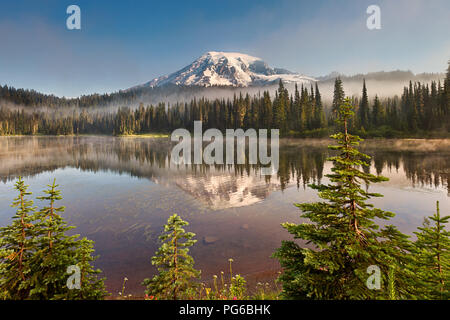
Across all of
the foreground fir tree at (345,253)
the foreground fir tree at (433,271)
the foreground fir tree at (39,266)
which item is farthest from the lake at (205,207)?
the foreground fir tree at (433,271)

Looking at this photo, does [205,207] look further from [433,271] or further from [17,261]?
[433,271]

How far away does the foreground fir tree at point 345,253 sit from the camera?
169 inches

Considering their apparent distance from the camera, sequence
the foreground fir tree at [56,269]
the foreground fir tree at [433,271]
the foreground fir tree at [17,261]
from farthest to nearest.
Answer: the foreground fir tree at [56,269] → the foreground fir tree at [17,261] → the foreground fir tree at [433,271]

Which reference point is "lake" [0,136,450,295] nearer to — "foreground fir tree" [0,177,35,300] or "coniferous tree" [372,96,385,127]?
"foreground fir tree" [0,177,35,300]

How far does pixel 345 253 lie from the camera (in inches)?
189

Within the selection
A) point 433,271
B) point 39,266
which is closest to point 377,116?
point 433,271

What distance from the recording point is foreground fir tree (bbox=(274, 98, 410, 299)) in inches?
169

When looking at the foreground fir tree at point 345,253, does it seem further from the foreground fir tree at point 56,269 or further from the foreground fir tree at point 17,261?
the foreground fir tree at point 17,261

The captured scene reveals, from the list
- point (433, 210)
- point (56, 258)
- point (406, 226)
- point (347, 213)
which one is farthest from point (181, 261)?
point (433, 210)

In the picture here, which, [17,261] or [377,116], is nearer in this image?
[17,261]

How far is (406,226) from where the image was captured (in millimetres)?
15633

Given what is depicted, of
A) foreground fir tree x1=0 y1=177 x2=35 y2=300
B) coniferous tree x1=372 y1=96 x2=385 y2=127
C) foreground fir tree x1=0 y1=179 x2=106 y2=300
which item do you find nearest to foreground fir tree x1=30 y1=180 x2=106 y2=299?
foreground fir tree x1=0 y1=179 x2=106 y2=300
